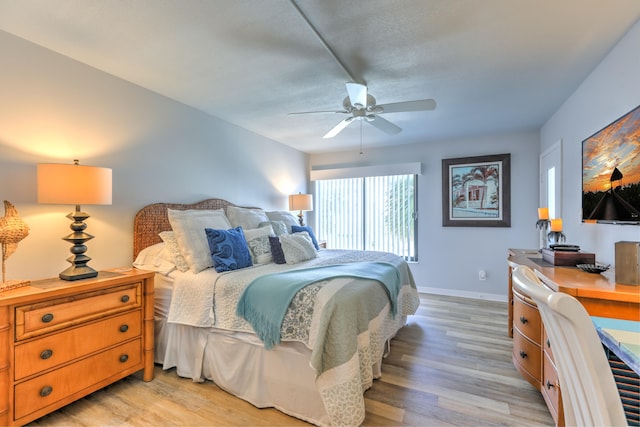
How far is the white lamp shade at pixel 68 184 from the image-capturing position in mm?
1834

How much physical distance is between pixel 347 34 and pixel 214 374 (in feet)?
8.19

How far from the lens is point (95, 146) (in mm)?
Result: 2396

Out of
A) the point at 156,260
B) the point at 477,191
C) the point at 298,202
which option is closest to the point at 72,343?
the point at 156,260

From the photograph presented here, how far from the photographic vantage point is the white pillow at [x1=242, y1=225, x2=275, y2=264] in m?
2.79

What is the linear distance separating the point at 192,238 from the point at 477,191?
3890mm

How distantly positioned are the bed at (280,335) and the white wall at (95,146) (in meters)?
0.27

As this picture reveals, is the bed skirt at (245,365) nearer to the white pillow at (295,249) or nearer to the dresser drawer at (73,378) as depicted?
the dresser drawer at (73,378)

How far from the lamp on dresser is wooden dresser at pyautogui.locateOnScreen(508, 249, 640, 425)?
251cm

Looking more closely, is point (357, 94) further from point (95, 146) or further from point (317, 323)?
point (95, 146)

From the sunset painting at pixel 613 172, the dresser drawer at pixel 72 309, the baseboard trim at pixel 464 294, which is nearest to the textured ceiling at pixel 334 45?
the sunset painting at pixel 613 172

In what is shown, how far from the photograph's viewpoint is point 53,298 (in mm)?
1724

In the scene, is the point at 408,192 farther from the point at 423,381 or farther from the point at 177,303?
the point at 177,303

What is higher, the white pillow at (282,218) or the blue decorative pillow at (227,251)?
the white pillow at (282,218)

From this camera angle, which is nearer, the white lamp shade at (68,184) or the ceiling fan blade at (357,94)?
the white lamp shade at (68,184)
